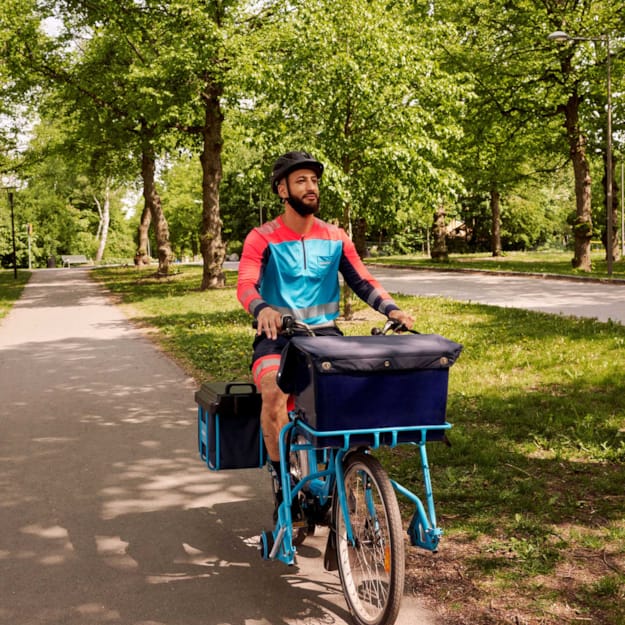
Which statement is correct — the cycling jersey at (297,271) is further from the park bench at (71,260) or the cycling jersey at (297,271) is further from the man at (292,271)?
the park bench at (71,260)

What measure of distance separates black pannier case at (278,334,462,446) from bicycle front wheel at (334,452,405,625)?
0.25 meters

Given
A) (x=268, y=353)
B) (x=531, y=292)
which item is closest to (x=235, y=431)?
(x=268, y=353)

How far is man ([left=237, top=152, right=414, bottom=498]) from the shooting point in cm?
383

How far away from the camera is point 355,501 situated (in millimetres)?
3461

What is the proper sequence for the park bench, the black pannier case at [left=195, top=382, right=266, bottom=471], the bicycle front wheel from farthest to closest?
the park bench < the black pannier case at [left=195, top=382, right=266, bottom=471] < the bicycle front wheel

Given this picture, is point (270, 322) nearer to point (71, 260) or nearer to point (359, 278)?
point (359, 278)

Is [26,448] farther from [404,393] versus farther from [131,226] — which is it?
[131,226]

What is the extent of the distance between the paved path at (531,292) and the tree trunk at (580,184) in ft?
9.17

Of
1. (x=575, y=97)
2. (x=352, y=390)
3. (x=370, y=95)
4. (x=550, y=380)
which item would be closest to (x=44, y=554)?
(x=352, y=390)

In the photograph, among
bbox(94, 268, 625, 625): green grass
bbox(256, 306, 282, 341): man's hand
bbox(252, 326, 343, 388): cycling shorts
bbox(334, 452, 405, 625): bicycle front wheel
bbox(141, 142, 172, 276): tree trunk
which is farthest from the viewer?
bbox(141, 142, 172, 276): tree trunk

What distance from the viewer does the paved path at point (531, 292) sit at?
15.9 metres

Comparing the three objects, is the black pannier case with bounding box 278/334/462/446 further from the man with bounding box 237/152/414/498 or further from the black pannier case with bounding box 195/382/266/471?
the black pannier case with bounding box 195/382/266/471

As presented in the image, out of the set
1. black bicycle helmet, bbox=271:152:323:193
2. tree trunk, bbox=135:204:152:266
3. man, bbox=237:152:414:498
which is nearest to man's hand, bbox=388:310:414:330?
man, bbox=237:152:414:498

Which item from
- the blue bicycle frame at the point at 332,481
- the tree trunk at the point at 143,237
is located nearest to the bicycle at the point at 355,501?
the blue bicycle frame at the point at 332,481
